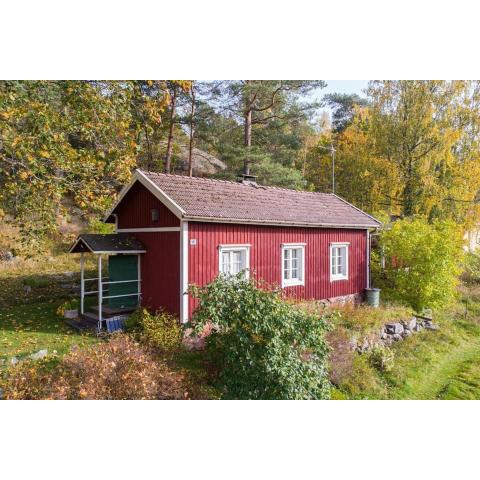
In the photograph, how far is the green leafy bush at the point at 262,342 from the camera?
6.85 meters

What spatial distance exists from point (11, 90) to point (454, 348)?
13.5 metres

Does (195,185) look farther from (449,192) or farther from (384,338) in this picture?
(449,192)

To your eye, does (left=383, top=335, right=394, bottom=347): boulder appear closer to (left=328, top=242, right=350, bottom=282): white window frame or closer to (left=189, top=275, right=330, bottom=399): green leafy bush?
(left=328, top=242, right=350, bottom=282): white window frame

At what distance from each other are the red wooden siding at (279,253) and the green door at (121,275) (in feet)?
7.04

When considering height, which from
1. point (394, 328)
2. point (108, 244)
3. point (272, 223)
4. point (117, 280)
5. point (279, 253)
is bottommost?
point (394, 328)

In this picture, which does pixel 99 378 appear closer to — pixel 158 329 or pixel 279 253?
pixel 158 329

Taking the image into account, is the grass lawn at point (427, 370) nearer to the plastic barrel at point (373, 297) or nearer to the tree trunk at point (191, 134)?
the plastic barrel at point (373, 297)

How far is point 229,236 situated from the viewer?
405 inches

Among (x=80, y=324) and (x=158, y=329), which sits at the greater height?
(x=158, y=329)

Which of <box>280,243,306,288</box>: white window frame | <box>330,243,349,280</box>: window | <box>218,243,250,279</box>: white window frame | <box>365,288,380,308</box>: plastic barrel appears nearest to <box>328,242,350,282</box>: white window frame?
<box>330,243,349,280</box>: window

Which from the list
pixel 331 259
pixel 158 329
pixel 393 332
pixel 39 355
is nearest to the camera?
pixel 39 355

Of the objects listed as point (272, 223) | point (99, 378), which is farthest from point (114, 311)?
point (272, 223)

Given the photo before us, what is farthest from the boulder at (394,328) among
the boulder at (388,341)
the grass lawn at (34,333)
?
the grass lawn at (34,333)

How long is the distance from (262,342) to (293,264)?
18.2 feet
